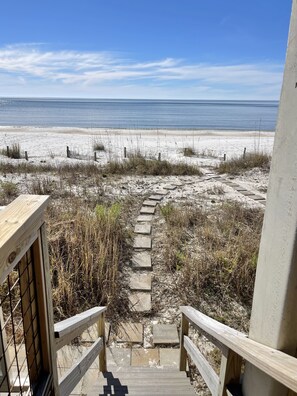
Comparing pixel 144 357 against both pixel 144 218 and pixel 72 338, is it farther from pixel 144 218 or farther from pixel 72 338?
pixel 144 218

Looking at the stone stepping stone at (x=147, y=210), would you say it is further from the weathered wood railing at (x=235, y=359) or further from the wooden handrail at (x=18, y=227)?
the wooden handrail at (x=18, y=227)

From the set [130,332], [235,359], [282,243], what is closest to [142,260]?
[130,332]

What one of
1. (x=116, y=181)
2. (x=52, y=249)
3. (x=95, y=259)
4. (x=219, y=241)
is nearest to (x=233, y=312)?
(x=219, y=241)

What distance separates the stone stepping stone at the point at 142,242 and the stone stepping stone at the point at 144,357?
1.90 meters

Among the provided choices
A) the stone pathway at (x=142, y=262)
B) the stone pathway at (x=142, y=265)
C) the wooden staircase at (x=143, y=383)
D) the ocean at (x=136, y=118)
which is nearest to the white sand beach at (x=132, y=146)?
the stone pathway at (x=142, y=262)

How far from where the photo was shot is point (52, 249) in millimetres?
3920

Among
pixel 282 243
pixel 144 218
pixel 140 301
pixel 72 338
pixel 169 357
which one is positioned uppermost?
pixel 282 243

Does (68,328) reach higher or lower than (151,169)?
higher

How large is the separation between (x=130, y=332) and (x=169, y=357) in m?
0.45

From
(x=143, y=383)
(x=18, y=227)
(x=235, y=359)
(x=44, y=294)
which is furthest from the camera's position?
(x=143, y=383)

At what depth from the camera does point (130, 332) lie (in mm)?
3104

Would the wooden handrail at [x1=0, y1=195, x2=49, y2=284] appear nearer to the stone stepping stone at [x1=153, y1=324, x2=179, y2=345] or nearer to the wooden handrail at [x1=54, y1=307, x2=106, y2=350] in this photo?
the wooden handrail at [x1=54, y1=307, x2=106, y2=350]

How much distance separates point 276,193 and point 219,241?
3.65 metres

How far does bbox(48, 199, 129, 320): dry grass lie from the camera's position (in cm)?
335
